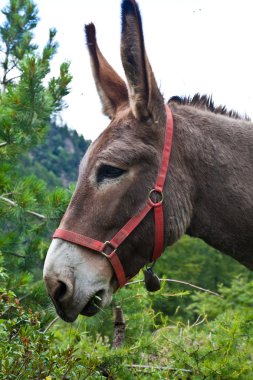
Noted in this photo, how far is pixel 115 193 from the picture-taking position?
289 centimetres

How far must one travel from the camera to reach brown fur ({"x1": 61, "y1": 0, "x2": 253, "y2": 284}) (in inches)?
113

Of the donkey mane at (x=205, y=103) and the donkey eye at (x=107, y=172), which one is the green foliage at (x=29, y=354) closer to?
the donkey eye at (x=107, y=172)

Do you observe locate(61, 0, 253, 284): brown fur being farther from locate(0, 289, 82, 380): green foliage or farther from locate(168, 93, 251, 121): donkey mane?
locate(0, 289, 82, 380): green foliage

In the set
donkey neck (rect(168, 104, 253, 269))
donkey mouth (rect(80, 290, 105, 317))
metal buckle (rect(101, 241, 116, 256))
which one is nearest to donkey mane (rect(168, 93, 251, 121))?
donkey neck (rect(168, 104, 253, 269))

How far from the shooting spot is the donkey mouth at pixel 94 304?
2781 millimetres

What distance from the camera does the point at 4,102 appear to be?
16.4 feet

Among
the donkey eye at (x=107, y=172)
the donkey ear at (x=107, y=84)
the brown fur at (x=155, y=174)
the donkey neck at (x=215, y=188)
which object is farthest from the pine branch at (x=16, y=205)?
the donkey neck at (x=215, y=188)

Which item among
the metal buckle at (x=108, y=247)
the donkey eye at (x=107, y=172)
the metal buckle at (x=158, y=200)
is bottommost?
the metal buckle at (x=108, y=247)

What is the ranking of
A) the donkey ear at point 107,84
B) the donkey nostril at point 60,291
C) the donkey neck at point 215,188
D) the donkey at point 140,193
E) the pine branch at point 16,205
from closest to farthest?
the donkey nostril at point 60,291
the donkey at point 140,193
the donkey neck at point 215,188
the donkey ear at point 107,84
the pine branch at point 16,205

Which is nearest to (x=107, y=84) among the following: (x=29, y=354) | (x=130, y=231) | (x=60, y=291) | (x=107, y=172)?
(x=107, y=172)

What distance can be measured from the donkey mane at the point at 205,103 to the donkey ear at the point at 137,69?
440mm

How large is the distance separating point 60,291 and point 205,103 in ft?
5.49

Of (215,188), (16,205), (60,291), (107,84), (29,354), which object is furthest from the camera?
(16,205)

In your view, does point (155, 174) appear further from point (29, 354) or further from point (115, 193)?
point (29, 354)
